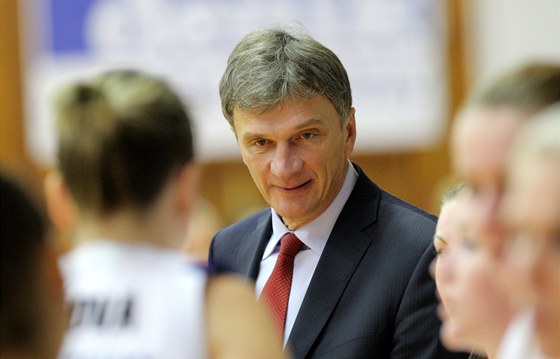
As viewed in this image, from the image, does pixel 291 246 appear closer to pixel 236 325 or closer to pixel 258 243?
pixel 258 243

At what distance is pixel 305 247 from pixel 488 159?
1.26 metres

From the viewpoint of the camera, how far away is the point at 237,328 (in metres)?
1.63

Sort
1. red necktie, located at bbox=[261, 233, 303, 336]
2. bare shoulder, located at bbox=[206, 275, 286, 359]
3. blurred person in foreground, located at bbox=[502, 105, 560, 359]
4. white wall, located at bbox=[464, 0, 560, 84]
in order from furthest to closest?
white wall, located at bbox=[464, 0, 560, 84] < red necktie, located at bbox=[261, 233, 303, 336] < bare shoulder, located at bbox=[206, 275, 286, 359] < blurred person in foreground, located at bbox=[502, 105, 560, 359]

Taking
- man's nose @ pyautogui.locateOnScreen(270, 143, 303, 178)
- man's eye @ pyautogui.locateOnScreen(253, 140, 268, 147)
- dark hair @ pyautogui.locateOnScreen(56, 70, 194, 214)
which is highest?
dark hair @ pyautogui.locateOnScreen(56, 70, 194, 214)

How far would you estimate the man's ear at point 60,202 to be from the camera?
1709mm

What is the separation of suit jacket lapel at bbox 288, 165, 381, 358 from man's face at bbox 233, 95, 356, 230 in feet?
0.23

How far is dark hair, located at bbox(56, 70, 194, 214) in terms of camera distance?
1651mm

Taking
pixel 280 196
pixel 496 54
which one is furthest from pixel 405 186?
pixel 280 196

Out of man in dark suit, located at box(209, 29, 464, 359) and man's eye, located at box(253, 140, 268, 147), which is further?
man's eye, located at box(253, 140, 268, 147)

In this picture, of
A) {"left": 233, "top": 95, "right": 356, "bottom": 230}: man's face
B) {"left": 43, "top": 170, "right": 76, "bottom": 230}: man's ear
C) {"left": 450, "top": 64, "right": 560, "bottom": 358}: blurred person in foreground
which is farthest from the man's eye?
{"left": 450, "top": 64, "right": 560, "bottom": 358}: blurred person in foreground

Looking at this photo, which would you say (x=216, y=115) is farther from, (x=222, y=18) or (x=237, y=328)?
(x=237, y=328)

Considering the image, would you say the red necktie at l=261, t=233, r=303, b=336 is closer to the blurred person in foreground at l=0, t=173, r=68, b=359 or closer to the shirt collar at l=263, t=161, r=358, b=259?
the shirt collar at l=263, t=161, r=358, b=259

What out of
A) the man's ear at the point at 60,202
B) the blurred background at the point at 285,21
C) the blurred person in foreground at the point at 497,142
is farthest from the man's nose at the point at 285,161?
the blurred background at the point at 285,21

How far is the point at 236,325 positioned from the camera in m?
1.63
